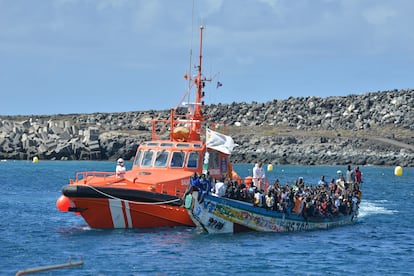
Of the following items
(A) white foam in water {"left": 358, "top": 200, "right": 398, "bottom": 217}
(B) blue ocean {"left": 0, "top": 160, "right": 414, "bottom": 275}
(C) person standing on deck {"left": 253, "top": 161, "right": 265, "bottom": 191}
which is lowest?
(B) blue ocean {"left": 0, "top": 160, "right": 414, "bottom": 275}

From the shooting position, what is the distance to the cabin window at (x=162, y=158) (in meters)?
32.3

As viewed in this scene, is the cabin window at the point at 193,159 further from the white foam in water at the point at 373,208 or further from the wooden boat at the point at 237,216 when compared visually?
the white foam in water at the point at 373,208

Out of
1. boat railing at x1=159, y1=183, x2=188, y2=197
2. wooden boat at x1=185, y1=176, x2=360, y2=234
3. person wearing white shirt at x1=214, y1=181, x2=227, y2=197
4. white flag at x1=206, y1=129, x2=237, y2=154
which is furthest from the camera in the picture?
white flag at x1=206, y1=129, x2=237, y2=154

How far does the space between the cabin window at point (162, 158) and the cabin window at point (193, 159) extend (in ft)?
2.79

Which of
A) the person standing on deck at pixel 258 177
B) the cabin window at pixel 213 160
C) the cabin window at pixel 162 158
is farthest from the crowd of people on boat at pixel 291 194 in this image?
the cabin window at pixel 162 158

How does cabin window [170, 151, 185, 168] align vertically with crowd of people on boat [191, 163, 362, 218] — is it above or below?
above

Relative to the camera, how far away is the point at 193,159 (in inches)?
1278

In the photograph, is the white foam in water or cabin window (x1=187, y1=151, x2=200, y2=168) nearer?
cabin window (x1=187, y1=151, x2=200, y2=168)

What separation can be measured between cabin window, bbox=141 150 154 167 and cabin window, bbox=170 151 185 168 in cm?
93

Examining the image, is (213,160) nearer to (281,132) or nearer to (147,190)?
(147,190)

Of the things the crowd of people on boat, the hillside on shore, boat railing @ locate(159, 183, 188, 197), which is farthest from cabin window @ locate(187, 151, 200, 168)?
the hillside on shore

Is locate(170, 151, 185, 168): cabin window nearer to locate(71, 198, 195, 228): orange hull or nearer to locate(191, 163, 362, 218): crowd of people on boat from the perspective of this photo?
locate(191, 163, 362, 218): crowd of people on boat

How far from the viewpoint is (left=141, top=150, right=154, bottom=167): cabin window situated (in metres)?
32.7

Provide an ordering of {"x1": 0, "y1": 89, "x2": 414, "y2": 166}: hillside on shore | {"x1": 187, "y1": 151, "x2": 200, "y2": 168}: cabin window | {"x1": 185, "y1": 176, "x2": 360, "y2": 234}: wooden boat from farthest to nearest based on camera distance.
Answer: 1. {"x1": 0, "y1": 89, "x2": 414, "y2": 166}: hillside on shore
2. {"x1": 187, "y1": 151, "x2": 200, "y2": 168}: cabin window
3. {"x1": 185, "y1": 176, "x2": 360, "y2": 234}: wooden boat
